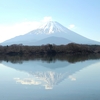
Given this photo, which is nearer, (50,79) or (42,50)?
(50,79)

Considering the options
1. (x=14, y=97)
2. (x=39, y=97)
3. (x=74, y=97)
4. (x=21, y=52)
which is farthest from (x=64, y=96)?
(x=21, y=52)

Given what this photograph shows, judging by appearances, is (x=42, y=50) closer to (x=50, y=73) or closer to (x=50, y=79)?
(x=50, y=73)

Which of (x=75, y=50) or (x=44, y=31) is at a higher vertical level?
(x=44, y=31)

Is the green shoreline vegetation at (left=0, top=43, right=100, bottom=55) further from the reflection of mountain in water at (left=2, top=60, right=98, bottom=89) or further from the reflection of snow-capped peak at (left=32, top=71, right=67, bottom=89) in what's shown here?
the reflection of snow-capped peak at (left=32, top=71, right=67, bottom=89)

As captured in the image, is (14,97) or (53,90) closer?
(14,97)

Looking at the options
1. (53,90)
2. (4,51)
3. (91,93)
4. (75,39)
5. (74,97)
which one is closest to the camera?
(74,97)

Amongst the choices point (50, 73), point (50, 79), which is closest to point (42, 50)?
point (50, 73)

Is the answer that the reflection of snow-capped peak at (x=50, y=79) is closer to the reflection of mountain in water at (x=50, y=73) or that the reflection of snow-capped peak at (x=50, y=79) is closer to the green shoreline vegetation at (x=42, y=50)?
the reflection of mountain in water at (x=50, y=73)

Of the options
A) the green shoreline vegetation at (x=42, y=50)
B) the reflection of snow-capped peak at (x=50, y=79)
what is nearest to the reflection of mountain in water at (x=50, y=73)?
the reflection of snow-capped peak at (x=50, y=79)

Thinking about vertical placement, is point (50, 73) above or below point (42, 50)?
below

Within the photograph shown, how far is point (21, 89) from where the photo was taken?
8484 millimetres

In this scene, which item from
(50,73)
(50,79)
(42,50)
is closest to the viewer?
(50,79)

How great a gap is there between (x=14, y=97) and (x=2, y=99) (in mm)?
484

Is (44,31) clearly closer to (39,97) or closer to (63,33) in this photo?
(63,33)
